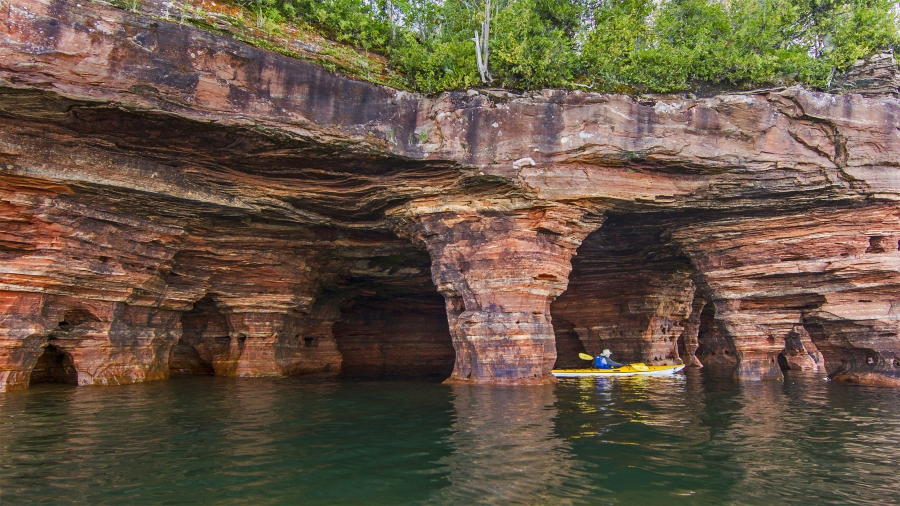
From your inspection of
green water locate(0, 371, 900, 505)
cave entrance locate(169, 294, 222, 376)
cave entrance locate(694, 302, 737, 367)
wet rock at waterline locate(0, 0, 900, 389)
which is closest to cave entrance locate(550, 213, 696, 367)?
wet rock at waterline locate(0, 0, 900, 389)

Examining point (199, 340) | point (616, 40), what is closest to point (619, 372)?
point (616, 40)

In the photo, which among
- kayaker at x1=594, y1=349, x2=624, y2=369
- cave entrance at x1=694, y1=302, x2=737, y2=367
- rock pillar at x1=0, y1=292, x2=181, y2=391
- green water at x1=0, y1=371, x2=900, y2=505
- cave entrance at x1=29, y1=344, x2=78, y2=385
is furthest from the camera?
cave entrance at x1=694, y1=302, x2=737, y2=367

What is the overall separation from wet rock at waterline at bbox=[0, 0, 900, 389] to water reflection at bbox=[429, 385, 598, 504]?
563 cm

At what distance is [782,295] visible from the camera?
56.7 ft

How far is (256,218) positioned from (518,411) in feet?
35.2

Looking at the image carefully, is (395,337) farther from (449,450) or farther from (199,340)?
(449,450)

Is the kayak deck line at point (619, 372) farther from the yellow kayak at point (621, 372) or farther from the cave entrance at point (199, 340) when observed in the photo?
the cave entrance at point (199, 340)

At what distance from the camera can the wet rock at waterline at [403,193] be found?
12.5 meters

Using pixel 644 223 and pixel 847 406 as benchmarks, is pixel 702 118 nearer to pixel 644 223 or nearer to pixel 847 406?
pixel 644 223

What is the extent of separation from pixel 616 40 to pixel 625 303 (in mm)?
12333

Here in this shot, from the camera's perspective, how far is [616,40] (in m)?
17.0

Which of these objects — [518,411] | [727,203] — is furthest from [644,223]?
[518,411]

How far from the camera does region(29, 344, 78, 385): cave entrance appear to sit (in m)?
17.6

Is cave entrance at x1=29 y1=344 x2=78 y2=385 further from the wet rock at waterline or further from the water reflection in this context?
the water reflection
